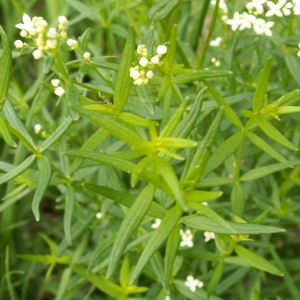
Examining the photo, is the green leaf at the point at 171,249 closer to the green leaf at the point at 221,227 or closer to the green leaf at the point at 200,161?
the green leaf at the point at 221,227

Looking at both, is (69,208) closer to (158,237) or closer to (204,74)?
(158,237)

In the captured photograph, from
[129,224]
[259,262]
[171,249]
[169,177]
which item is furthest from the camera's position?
[259,262]

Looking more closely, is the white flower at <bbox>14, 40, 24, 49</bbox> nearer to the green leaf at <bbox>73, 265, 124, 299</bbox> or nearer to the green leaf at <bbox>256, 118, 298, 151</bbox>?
the green leaf at <bbox>256, 118, 298, 151</bbox>

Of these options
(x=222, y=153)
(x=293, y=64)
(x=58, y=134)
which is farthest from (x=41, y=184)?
(x=293, y=64)

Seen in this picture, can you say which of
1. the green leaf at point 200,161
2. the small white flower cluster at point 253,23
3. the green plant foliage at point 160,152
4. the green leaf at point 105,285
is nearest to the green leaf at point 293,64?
the green plant foliage at point 160,152

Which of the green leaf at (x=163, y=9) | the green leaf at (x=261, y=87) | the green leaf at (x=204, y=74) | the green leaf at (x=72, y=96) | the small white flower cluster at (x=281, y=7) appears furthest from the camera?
the green leaf at (x=163, y=9)

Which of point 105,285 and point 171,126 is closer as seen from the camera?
point 171,126

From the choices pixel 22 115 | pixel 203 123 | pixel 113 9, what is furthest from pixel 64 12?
pixel 203 123

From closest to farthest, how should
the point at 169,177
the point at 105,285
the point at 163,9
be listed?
the point at 169,177
the point at 163,9
the point at 105,285
